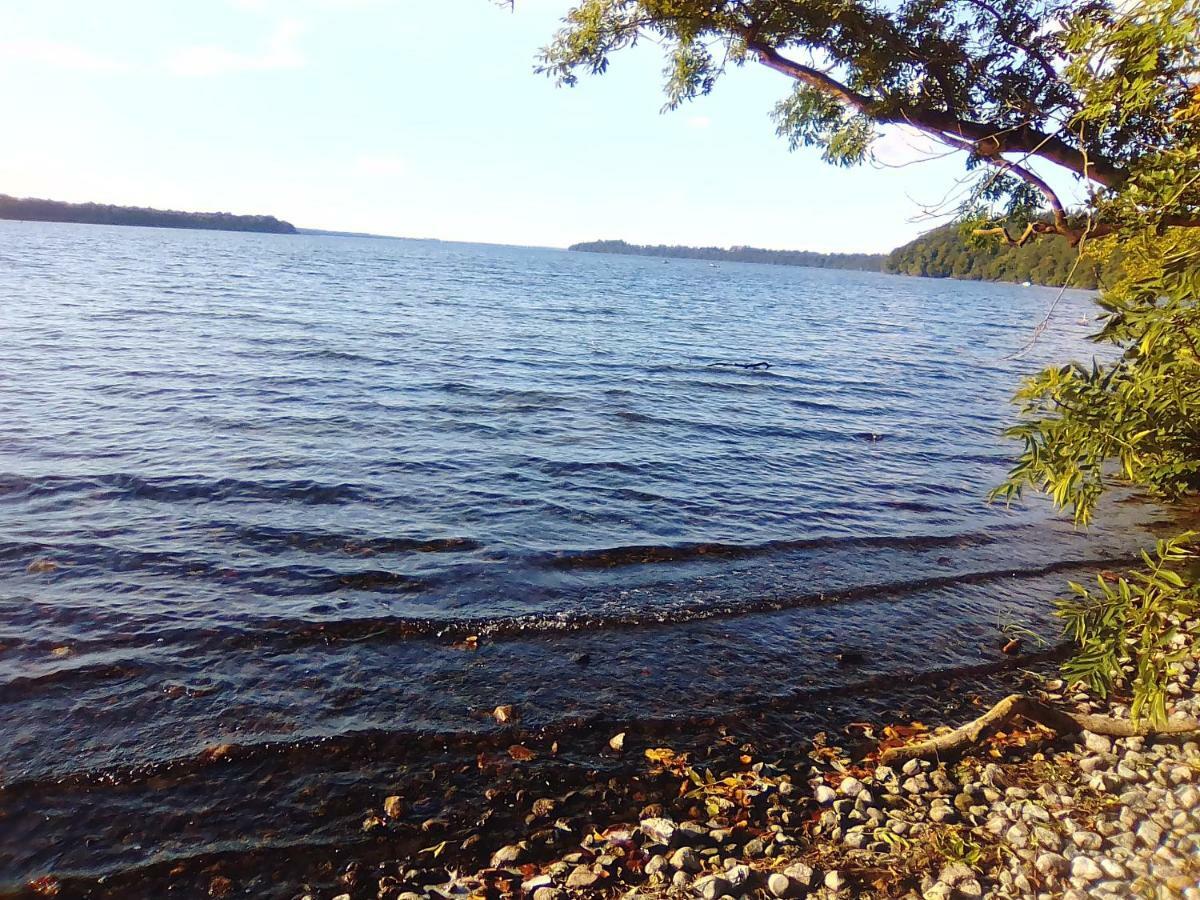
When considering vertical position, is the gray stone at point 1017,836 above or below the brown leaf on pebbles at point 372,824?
above

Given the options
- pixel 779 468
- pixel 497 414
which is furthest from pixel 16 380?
pixel 779 468

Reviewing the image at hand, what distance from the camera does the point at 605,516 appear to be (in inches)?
559

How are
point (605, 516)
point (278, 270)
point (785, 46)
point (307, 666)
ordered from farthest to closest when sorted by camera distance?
point (278, 270) → point (605, 516) → point (785, 46) → point (307, 666)

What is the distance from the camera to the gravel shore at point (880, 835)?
521 cm

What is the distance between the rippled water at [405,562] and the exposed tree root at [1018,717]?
133cm

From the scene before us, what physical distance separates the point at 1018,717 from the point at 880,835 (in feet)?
10.1

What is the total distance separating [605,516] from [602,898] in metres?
9.16

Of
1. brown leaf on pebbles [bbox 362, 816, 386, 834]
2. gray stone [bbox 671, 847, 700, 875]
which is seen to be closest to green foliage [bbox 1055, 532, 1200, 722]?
gray stone [bbox 671, 847, 700, 875]

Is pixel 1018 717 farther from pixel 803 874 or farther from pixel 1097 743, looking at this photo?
pixel 803 874

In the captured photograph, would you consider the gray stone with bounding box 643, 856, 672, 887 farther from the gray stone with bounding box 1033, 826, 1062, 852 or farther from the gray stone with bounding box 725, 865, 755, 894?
the gray stone with bounding box 1033, 826, 1062, 852

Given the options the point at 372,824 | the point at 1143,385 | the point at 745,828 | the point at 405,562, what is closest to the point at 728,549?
the point at 405,562

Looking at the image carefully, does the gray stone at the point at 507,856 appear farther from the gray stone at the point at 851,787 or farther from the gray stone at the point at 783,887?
the gray stone at the point at 851,787

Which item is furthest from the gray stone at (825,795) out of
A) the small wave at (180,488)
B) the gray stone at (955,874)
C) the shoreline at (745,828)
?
the small wave at (180,488)

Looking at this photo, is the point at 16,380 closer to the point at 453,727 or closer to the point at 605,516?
the point at 605,516
